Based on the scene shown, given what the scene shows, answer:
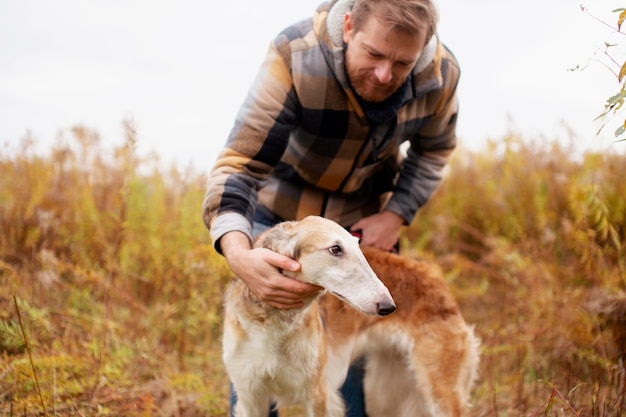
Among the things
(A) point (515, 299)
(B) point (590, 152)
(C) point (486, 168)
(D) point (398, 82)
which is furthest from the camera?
(C) point (486, 168)

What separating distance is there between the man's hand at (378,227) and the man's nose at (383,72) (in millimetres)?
1137

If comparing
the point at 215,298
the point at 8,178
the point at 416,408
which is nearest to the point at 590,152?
the point at 416,408

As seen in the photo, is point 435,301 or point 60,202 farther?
point 60,202

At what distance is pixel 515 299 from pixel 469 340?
6.94 ft

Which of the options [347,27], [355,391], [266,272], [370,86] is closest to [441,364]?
[355,391]

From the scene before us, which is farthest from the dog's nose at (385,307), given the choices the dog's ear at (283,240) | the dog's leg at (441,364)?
the dog's leg at (441,364)

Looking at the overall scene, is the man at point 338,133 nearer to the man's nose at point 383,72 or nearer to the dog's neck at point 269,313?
the man's nose at point 383,72

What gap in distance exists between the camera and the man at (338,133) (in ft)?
8.66

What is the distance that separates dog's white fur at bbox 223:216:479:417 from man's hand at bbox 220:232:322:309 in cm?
8

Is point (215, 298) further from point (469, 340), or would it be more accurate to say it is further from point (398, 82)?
point (398, 82)

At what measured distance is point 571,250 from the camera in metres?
5.51

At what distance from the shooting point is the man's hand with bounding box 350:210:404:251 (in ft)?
12.1

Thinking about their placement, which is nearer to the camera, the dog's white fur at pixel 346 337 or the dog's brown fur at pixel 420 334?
the dog's white fur at pixel 346 337

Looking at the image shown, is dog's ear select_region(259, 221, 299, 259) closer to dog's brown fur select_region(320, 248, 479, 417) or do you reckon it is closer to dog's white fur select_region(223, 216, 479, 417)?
dog's white fur select_region(223, 216, 479, 417)
